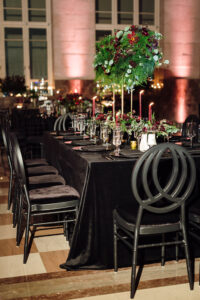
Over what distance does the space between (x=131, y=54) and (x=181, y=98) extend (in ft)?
30.8

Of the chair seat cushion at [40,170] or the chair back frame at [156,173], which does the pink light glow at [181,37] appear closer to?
the chair seat cushion at [40,170]

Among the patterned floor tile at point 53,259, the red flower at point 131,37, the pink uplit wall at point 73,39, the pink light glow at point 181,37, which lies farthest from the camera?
the pink light glow at point 181,37

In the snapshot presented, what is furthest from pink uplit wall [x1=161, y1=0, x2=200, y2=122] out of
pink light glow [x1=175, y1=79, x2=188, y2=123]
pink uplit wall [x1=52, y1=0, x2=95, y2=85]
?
pink uplit wall [x1=52, y1=0, x2=95, y2=85]

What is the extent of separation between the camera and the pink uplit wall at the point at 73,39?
38.4ft

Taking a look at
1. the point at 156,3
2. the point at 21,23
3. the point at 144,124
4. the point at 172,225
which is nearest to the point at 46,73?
the point at 21,23

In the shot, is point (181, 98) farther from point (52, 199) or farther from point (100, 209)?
point (100, 209)

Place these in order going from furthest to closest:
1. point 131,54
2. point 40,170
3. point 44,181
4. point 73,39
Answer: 1. point 73,39
2. point 40,170
3. point 44,181
4. point 131,54

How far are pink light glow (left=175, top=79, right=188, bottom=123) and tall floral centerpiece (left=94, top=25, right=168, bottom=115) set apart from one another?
919cm

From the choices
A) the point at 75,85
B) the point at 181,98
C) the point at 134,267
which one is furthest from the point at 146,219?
the point at 181,98

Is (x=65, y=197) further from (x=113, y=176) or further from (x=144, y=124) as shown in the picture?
(x=144, y=124)

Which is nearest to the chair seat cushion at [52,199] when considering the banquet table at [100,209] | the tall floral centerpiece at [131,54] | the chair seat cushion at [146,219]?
the banquet table at [100,209]

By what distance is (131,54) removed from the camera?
3572mm

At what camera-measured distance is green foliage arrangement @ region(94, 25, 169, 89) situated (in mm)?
3504

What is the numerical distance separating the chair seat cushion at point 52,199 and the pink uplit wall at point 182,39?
33.0 ft
